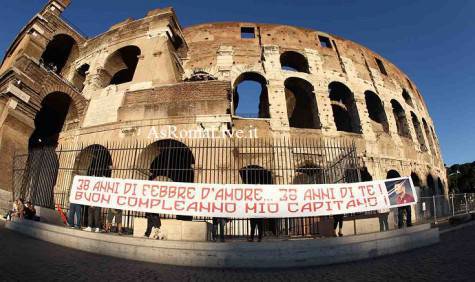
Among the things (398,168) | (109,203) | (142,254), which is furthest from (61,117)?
→ (398,168)

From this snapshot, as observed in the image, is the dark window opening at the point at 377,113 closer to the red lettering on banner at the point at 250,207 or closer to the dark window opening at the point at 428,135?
the dark window opening at the point at 428,135

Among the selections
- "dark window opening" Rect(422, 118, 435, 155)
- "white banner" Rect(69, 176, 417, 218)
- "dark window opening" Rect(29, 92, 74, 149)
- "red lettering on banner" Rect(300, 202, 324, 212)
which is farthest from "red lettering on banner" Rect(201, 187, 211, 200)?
"dark window opening" Rect(422, 118, 435, 155)

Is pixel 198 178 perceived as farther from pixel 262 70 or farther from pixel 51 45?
pixel 51 45

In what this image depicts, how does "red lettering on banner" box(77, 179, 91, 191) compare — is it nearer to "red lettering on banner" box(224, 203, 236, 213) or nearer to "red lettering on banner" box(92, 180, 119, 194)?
"red lettering on banner" box(92, 180, 119, 194)

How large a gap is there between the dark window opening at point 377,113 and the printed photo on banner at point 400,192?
33.7 feet

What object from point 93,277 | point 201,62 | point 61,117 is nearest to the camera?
point 93,277

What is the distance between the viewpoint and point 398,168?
1541cm

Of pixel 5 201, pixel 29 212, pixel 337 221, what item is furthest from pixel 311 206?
pixel 5 201

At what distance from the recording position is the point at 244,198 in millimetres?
5844

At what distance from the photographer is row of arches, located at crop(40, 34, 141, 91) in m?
14.6

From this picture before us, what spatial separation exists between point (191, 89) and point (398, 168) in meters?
12.7

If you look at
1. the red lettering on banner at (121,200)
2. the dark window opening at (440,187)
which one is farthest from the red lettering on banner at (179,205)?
the dark window opening at (440,187)

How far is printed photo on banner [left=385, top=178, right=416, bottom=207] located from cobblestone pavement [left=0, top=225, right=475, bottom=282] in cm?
133

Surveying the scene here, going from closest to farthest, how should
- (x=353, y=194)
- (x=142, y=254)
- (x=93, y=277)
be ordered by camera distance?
(x=93, y=277) → (x=142, y=254) → (x=353, y=194)
